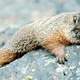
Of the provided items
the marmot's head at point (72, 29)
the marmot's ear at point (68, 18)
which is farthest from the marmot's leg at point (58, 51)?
the marmot's ear at point (68, 18)

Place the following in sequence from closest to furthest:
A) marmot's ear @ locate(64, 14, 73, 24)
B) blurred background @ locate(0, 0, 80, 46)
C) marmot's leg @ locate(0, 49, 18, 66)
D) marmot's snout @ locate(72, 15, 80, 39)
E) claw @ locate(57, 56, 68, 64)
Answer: claw @ locate(57, 56, 68, 64), marmot's snout @ locate(72, 15, 80, 39), marmot's ear @ locate(64, 14, 73, 24), marmot's leg @ locate(0, 49, 18, 66), blurred background @ locate(0, 0, 80, 46)

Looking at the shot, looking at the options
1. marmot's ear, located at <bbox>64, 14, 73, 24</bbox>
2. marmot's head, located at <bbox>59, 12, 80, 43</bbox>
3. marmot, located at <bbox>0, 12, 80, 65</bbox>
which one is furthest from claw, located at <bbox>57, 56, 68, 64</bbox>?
marmot's ear, located at <bbox>64, 14, 73, 24</bbox>

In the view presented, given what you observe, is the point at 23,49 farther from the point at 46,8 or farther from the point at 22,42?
the point at 46,8

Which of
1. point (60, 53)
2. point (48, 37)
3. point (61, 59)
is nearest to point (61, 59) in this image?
point (61, 59)

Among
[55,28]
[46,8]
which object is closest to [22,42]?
[55,28]

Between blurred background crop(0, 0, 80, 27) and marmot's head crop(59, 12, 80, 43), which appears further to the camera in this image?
blurred background crop(0, 0, 80, 27)

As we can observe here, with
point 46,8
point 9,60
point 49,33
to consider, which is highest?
point 49,33

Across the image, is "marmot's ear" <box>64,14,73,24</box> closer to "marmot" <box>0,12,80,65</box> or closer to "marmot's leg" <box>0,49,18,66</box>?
"marmot" <box>0,12,80,65</box>

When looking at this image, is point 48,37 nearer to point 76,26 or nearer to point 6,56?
point 76,26
